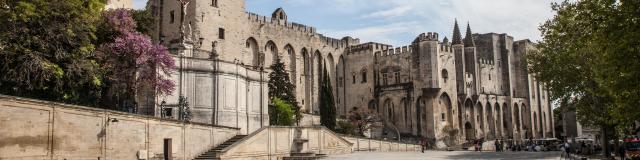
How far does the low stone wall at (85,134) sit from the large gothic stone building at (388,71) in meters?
7.86

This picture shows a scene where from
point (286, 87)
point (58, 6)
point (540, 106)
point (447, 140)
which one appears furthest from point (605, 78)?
point (540, 106)

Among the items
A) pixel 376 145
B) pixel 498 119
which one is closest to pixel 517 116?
pixel 498 119

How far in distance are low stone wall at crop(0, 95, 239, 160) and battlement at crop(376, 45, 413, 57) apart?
33767 mm

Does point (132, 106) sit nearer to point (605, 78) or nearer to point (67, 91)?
point (67, 91)

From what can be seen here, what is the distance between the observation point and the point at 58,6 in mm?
20594

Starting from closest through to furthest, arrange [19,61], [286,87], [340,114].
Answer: [19,61] → [286,87] → [340,114]

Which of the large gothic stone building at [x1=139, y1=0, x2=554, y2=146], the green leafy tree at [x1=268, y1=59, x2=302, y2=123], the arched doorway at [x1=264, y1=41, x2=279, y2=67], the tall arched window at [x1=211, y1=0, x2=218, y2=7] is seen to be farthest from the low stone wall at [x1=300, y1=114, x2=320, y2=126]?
the tall arched window at [x1=211, y1=0, x2=218, y2=7]

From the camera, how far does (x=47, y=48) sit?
20719 mm

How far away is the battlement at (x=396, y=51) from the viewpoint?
56.7m

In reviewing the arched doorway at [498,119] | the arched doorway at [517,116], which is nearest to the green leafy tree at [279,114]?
the arched doorway at [498,119]

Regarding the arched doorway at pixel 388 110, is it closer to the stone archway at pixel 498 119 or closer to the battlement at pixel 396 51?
the battlement at pixel 396 51

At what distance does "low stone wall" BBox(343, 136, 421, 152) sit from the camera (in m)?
36.5

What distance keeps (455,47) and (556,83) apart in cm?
2530

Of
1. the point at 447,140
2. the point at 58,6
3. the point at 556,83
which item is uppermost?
the point at 58,6
